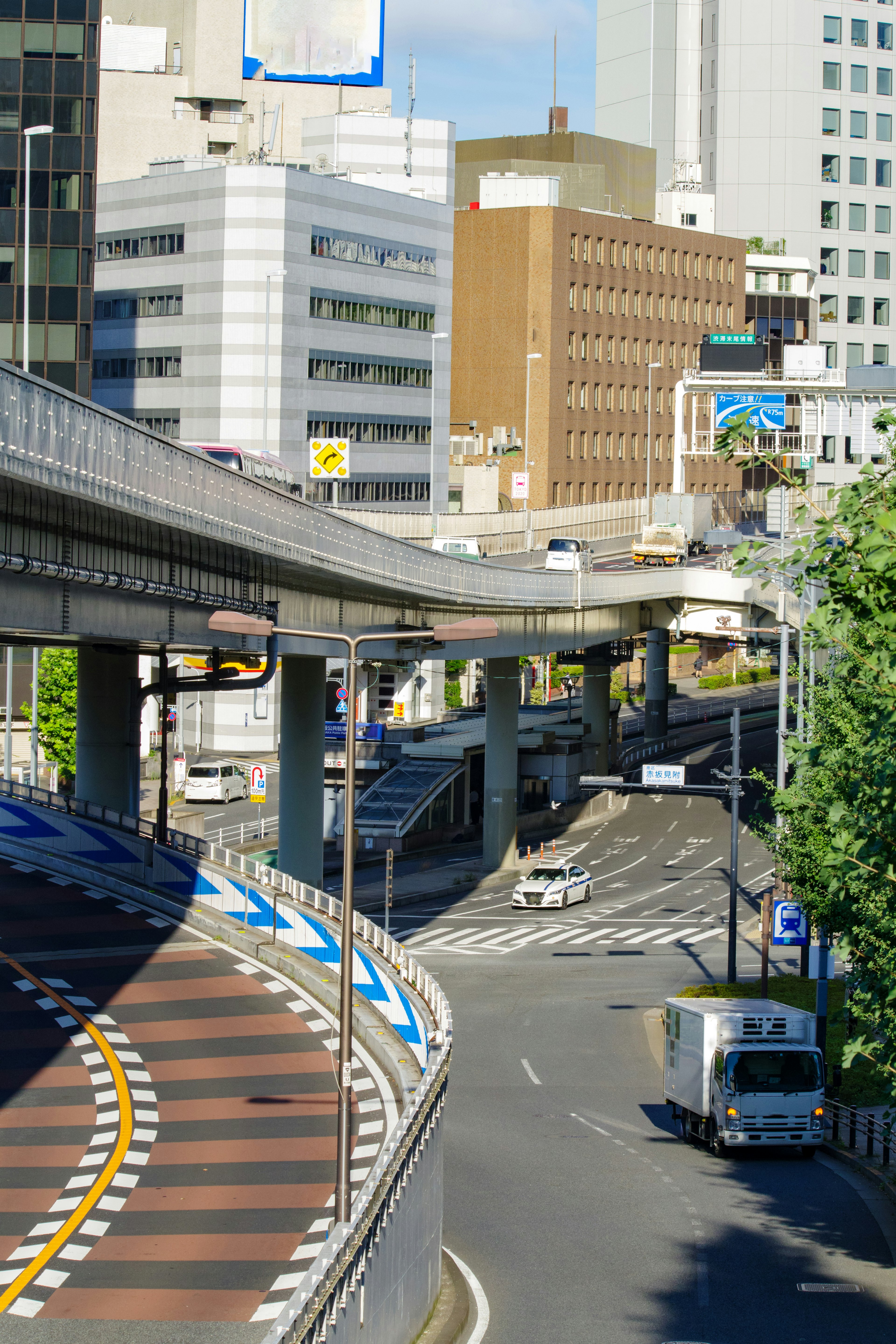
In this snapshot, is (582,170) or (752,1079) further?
(582,170)

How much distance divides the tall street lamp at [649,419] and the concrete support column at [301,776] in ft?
159

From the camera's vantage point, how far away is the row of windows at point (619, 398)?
133m

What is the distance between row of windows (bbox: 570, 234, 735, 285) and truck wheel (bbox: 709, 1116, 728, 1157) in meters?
109

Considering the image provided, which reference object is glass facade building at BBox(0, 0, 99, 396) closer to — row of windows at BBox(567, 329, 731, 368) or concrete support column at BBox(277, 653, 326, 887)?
concrete support column at BBox(277, 653, 326, 887)

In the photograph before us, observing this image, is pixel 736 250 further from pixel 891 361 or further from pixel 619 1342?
pixel 619 1342

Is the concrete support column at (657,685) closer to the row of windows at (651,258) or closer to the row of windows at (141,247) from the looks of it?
the row of windows at (141,247)

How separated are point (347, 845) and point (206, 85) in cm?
11010

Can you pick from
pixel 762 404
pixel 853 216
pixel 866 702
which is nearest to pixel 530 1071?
pixel 866 702

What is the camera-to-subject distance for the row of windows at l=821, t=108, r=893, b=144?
518ft

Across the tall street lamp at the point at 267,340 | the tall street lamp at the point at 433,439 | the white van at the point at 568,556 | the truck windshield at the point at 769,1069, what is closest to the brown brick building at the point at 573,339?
the tall street lamp at the point at 433,439

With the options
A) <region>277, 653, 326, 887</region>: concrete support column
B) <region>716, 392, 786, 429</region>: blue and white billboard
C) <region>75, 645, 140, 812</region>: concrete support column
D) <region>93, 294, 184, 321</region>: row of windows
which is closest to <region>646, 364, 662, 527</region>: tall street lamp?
<region>716, 392, 786, 429</region>: blue and white billboard

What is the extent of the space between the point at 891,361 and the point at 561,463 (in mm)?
46098

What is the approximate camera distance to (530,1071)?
117 ft

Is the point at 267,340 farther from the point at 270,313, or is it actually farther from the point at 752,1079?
the point at 752,1079
